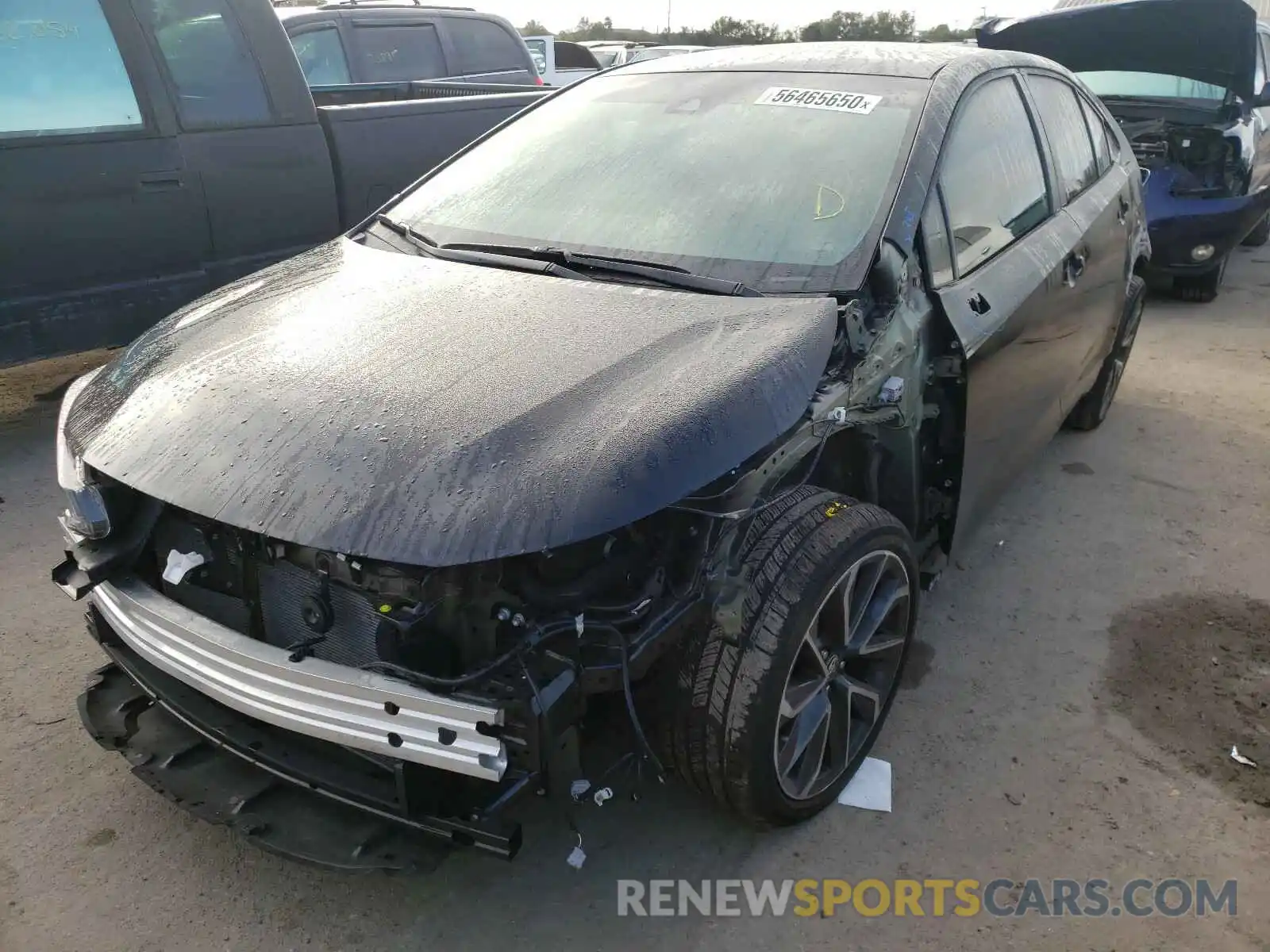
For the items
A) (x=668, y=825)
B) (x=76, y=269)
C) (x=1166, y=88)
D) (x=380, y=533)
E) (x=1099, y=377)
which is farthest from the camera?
(x=1166, y=88)

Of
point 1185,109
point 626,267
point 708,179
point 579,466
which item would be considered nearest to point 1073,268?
point 708,179

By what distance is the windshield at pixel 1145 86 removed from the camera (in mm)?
7402

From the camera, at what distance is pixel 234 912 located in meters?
2.30

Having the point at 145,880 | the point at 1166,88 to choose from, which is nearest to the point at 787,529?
the point at 145,880

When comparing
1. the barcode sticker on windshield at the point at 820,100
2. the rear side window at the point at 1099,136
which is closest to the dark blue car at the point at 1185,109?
the rear side window at the point at 1099,136

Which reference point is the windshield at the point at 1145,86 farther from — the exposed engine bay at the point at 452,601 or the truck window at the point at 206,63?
the exposed engine bay at the point at 452,601

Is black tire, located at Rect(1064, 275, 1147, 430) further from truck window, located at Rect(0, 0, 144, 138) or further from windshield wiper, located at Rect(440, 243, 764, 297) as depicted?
truck window, located at Rect(0, 0, 144, 138)

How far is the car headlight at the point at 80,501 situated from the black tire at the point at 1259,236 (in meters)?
10.3

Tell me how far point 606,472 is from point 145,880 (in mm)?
1592

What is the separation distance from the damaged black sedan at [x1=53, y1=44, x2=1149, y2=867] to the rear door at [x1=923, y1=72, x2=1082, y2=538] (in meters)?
0.02

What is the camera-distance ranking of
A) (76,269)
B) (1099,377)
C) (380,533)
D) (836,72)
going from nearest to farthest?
1. (380,533)
2. (836,72)
3. (76,269)
4. (1099,377)

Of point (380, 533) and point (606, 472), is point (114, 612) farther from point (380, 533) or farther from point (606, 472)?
point (606, 472)

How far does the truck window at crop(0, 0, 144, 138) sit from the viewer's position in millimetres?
4277
